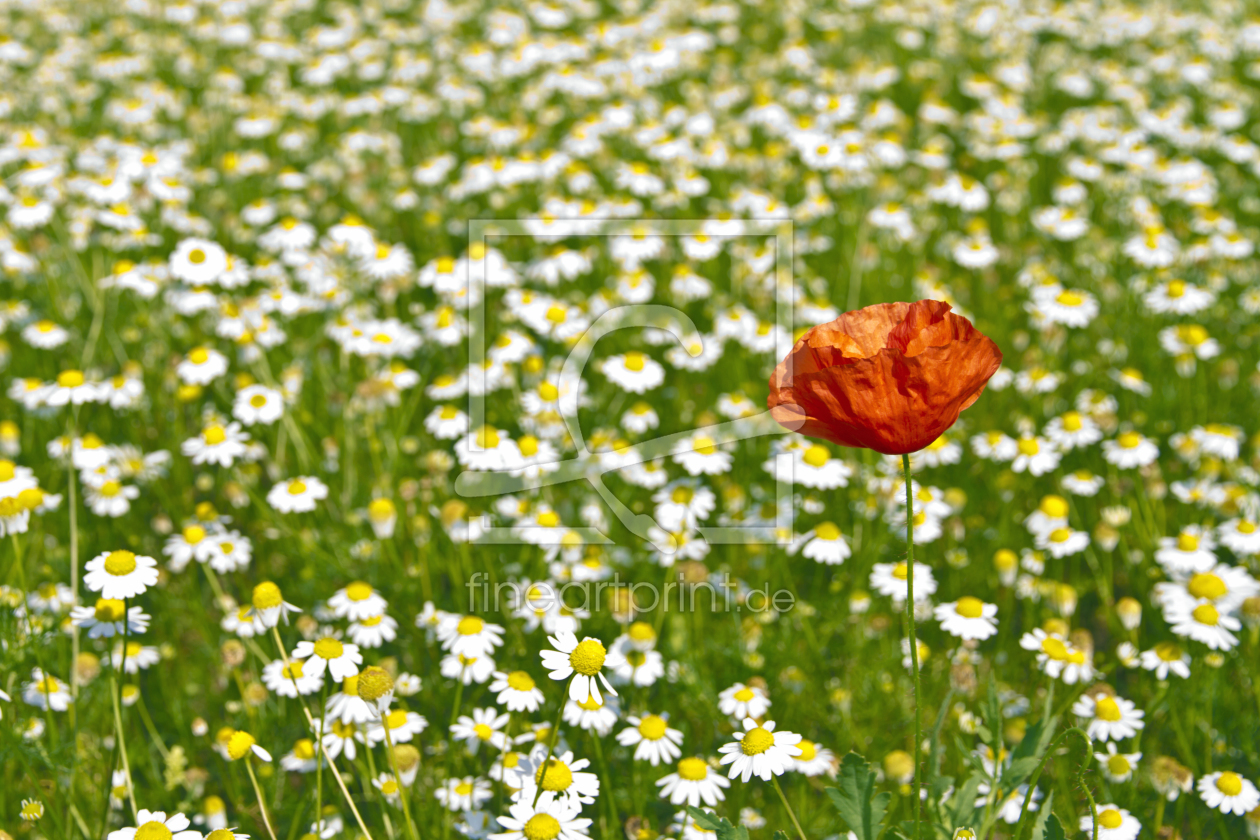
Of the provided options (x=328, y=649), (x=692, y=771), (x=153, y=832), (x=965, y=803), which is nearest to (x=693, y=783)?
(x=692, y=771)

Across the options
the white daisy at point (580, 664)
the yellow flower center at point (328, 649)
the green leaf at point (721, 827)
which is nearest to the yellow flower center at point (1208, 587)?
the green leaf at point (721, 827)

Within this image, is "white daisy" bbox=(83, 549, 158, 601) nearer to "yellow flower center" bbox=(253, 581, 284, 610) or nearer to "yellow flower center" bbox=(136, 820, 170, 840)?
"yellow flower center" bbox=(253, 581, 284, 610)

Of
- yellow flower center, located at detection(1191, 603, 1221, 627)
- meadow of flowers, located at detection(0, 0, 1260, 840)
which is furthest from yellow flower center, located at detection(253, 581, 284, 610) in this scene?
yellow flower center, located at detection(1191, 603, 1221, 627)

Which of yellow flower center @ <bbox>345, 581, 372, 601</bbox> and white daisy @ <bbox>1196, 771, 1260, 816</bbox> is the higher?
yellow flower center @ <bbox>345, 581, 372, 601</bbox>

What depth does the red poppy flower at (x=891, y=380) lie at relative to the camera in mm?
1675

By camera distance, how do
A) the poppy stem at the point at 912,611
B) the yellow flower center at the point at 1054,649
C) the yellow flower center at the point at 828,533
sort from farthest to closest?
the yellow flower center at the point at 828,533 < the yellow flower center at the point at 1054,649 < the poppy stem at the point at 912,611

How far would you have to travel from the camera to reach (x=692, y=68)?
25.7ft

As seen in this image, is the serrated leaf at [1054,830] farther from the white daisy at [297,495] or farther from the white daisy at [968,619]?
the white daisy at [297,495]

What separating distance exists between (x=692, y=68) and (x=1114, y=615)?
→ 568 cm

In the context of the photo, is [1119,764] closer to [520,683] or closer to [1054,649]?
[1054,649]

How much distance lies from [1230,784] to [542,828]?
1796mm

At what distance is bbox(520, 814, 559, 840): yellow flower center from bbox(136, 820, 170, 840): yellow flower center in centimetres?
74

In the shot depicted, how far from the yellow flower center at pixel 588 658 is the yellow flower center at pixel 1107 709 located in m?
1.51

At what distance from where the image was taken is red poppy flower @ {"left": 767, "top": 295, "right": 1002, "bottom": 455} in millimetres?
1675
